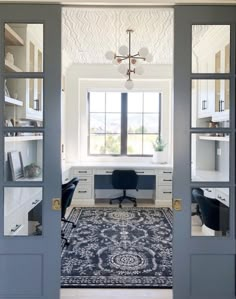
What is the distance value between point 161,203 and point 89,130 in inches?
89.3

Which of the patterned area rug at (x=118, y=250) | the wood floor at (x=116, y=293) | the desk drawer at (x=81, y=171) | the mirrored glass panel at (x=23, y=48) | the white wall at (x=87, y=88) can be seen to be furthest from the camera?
the white wall at (x=87, y=88)

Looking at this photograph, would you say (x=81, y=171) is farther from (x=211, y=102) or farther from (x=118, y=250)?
(x=211, y=102)

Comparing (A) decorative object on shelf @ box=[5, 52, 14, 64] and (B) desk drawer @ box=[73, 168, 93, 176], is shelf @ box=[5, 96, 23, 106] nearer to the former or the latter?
(A) decorative object on shelf @ box=[5, 52, 14, 64]

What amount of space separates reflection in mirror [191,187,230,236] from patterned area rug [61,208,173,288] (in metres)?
0.95

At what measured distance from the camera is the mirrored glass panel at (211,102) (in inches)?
92.1

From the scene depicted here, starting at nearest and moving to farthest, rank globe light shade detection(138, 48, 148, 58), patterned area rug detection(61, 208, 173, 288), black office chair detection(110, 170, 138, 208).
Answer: patterned area rug detection(61, 208, 173, 288) < globe light shade detection(138, 48, 148, 58) < black office chair detection(110, 170, 138, 208)

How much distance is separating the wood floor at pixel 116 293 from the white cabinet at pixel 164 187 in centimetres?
352

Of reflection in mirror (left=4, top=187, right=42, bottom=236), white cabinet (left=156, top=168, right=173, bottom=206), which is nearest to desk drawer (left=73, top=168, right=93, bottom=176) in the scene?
white cabinet (left=156, top=168, right=173, bottom=206)

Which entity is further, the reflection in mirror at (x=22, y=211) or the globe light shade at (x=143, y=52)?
the globe light shade at (x=143, y=52)

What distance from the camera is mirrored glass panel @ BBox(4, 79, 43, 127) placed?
2.30 meters

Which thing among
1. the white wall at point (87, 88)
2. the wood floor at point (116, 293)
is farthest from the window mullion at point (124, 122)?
the wood floor at point (116, 293)

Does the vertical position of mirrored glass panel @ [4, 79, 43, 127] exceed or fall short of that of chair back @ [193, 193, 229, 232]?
it exceeds it

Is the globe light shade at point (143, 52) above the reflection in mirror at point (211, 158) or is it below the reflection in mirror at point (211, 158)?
above

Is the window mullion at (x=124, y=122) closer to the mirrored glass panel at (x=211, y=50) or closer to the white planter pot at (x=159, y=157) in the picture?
the white planter pot at (x=159, y=157)
